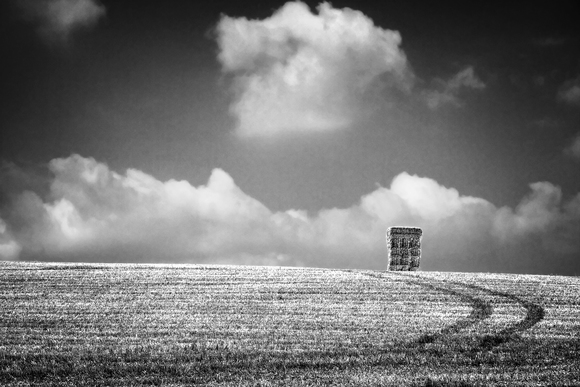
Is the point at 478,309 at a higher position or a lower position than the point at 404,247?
lower

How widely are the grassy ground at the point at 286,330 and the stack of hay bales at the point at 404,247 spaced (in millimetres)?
3904

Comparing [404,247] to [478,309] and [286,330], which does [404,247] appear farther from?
[286,330]

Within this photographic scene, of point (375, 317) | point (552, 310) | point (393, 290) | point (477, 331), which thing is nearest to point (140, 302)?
point (375, 317)

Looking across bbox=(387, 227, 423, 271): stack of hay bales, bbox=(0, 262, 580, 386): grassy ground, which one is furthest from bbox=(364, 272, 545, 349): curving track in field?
bbox=(387, 227, 423, 271): stack of hay bales

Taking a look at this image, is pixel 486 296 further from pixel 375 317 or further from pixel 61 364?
pixel 61 364

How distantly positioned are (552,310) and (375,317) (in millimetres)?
5782

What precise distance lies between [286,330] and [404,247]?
14.9 meters

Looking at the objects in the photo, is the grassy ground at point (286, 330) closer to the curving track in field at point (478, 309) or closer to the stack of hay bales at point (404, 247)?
the curving track in field at point (478, 309)

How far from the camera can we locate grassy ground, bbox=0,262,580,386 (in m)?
10.6

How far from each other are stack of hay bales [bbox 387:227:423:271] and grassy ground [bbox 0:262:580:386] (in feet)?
12.8

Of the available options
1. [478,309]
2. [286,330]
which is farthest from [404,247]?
[286,330]

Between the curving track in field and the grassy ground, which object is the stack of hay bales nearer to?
the curving track in field

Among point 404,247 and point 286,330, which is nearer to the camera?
point 286,330

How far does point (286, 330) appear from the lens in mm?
13992
